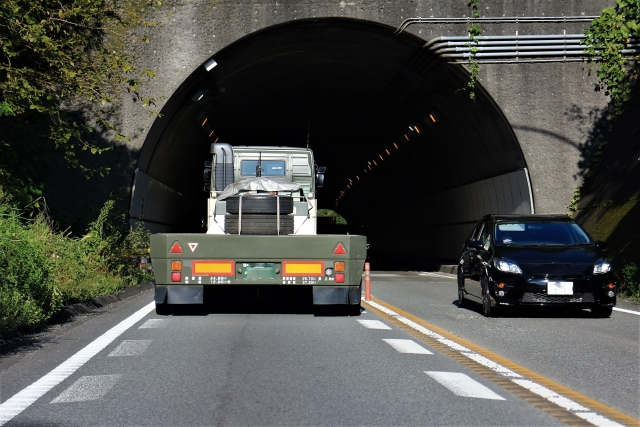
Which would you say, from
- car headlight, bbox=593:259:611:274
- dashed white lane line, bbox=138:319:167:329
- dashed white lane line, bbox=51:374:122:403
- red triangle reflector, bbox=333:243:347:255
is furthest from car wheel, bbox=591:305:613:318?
dashed white lane line, bbox=51:374:122:403

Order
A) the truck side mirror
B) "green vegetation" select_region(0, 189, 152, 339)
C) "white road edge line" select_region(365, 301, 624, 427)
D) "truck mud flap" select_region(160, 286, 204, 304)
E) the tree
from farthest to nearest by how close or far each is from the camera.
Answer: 1. the truck side mirror
2. the tree
3. "truck mud flap" select_region(160, 286, 204, 304)
4. "green vegetation" select_region(0, 189, 152, 339)
5. "white road edge line" select_region(365, 301, 624, 427)

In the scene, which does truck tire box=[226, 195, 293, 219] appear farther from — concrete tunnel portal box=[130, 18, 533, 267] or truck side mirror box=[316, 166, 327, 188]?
concrete tunnel portal box=[130, 18, 533, 267]

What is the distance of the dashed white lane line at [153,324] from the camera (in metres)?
13.8

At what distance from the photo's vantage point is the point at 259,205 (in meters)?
16.9

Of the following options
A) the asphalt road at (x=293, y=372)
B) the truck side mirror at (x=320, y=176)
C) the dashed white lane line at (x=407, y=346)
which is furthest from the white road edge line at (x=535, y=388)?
the truck side mirror at (x=320, y=176)

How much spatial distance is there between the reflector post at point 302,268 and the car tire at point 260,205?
2067 mm

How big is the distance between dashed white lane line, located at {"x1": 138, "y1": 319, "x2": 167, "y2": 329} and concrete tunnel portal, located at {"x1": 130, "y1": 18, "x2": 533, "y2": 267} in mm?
12170

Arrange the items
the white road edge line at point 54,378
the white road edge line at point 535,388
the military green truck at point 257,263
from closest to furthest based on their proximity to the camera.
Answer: the white road edge line at point 535,388 → the white road edge line at point 54,378 → the military green truck at point 257,263

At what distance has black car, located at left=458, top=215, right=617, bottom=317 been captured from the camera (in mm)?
15148

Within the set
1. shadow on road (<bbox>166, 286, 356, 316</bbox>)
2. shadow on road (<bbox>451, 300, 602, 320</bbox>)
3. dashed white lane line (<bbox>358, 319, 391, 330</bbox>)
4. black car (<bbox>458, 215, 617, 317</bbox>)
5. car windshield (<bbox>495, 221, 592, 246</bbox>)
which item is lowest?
dashed white lane line (<bbox>358, 319, 391, 330</bbox>)

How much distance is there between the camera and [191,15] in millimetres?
27703

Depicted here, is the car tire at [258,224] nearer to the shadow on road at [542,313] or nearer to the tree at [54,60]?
the tree at [54,60]

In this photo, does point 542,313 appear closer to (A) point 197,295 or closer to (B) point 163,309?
(A) point 197,295

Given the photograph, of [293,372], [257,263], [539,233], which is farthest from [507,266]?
[293,372]
